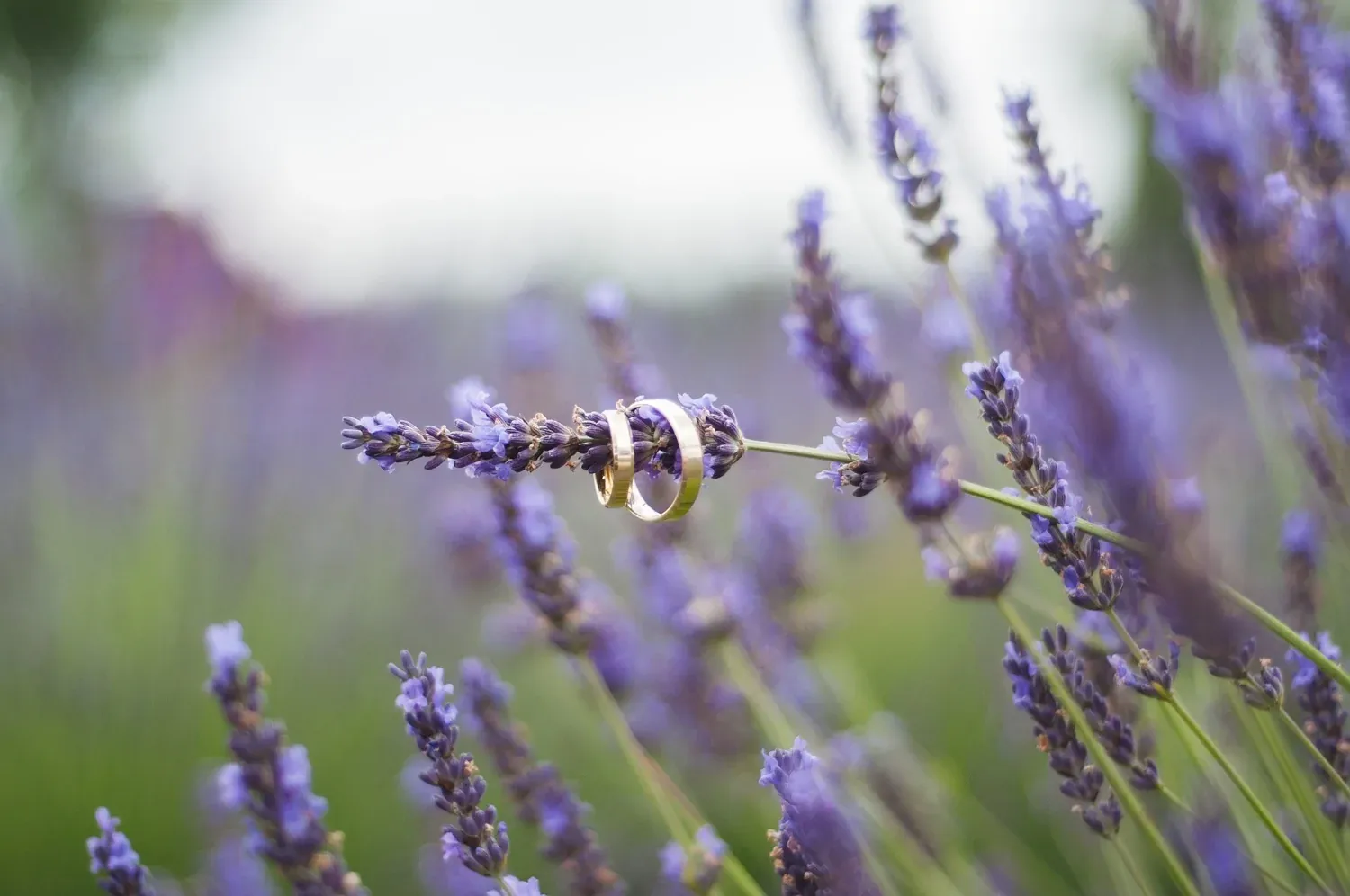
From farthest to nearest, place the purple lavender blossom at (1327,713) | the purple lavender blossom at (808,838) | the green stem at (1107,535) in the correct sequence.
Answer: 1. the purple lavender blossom at (1327,713)
2. the purple lavender blossom at (808,838)
3. the green stem at (1107,535)

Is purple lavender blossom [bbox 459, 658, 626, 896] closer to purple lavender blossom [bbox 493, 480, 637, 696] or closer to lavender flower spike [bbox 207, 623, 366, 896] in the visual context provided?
purple lavender blossom [bbox 493, 480, 637, 696]

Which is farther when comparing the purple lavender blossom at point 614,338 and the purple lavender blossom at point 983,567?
the purple lavender blossom at point 614,338

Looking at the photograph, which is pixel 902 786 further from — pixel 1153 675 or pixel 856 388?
pixel 856 388

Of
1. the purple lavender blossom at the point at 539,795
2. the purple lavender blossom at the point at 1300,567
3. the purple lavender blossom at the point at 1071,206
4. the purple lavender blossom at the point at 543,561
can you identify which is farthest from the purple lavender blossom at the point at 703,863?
the purple lavender blossom at the point at 1300,567

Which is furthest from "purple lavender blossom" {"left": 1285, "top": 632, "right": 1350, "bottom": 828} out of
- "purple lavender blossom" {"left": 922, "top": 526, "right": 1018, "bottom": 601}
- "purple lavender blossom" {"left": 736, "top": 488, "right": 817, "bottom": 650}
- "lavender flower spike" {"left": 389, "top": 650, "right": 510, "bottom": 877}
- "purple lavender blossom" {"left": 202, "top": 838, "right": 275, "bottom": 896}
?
"purple lavender blossom" {"left": 202, "top": 838, "right": 275, "bottom": 896}

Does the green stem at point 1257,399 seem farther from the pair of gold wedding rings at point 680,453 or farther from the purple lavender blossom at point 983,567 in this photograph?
the pair of gold wedding rings at point 680,453

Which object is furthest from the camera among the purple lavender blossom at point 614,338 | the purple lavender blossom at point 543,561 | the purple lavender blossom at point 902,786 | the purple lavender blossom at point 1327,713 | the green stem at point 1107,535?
the purple lavender blossom at point 902,786

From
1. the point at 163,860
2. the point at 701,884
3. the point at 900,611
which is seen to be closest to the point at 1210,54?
the point at 701,884
